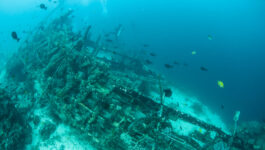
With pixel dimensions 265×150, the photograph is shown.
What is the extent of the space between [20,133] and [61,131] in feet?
5.68

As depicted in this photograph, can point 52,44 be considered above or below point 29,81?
above

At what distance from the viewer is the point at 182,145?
6266 millimetres

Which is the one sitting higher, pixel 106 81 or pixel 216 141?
pixel 106 81

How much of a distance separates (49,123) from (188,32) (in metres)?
213

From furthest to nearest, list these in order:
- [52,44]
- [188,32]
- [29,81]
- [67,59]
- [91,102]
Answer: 1. [188,32]
2. [52,44]
3. [29,81]
4. [67,59]
5. [91,102]

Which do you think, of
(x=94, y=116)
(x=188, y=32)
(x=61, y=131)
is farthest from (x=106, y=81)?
(x=188, y=32)

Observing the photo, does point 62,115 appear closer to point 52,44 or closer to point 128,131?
point 128,131

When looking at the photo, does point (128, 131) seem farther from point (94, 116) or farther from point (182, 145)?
point (182, 145)

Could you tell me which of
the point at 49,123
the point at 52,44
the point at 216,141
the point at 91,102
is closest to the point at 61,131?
the point at 49,123

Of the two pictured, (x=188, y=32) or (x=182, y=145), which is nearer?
(x=182, y=145)

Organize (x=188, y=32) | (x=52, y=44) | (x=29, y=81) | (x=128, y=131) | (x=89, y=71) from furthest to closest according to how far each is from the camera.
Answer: (x=188, y=32), (x=52, y=44), (x=29, y=81), (x=89, y=71), (x=128, y=131)

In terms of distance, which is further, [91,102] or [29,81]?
[29,81]

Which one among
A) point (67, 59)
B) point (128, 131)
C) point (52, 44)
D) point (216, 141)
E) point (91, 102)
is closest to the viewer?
point (128, 131)

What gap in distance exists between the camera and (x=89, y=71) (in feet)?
23.4
